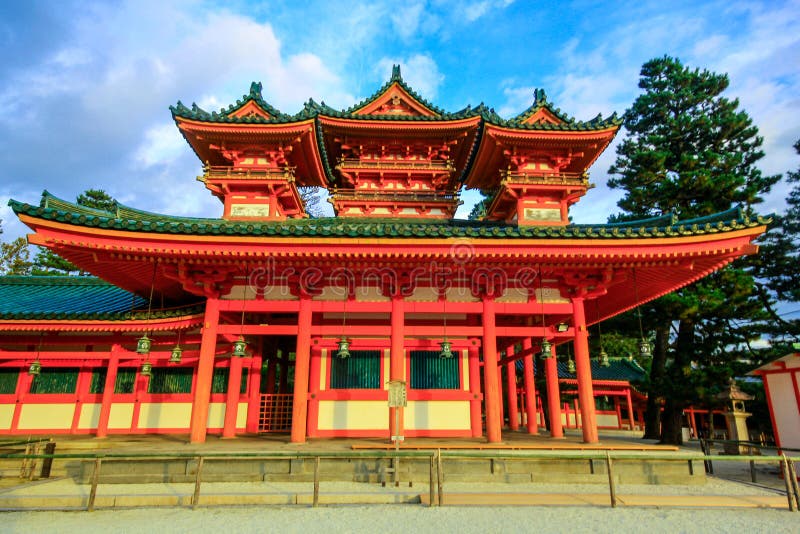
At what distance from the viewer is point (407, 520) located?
21.8ft

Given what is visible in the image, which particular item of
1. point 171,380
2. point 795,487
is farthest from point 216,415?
point 795,487

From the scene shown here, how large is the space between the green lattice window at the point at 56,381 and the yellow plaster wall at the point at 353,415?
919cm

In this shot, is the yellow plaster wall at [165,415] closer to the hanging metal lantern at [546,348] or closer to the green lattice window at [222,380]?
the green lattice window at [222,380]

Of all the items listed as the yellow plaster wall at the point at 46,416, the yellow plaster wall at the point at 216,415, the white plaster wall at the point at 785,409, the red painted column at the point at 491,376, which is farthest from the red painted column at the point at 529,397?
the yellow plaster wall at the point at 46,416

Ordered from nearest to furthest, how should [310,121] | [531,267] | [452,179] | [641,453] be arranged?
[641,453] < [531,267] < [310,121] < [452,179]

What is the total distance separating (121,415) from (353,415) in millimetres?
8206

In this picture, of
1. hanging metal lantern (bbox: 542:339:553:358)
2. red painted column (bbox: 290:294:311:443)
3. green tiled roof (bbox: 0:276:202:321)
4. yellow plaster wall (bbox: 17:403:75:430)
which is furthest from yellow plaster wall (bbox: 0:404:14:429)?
hanging metal lantern (bbox: 542:339:553:358)

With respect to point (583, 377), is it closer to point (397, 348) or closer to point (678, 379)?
point (397, 348)

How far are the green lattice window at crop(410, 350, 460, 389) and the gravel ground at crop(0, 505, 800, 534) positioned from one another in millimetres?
5766

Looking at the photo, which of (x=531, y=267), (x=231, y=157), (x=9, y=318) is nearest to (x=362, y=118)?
(x=231, y=157)

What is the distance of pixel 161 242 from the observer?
33.4ft

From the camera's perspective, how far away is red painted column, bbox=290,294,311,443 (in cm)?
1088

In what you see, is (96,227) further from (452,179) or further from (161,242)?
(452,179)

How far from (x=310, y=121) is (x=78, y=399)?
1260cm
